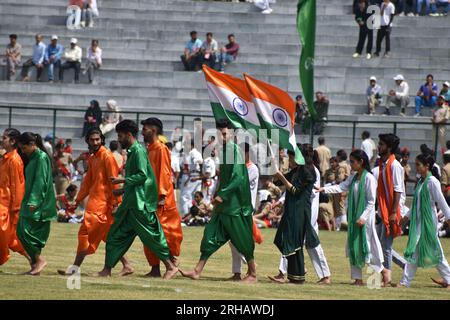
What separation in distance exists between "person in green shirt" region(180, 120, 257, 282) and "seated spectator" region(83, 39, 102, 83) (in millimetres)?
18739

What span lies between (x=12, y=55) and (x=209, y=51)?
16.5 ft

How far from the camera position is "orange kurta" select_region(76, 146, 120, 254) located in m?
16.1

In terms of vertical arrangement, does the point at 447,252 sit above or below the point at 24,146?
below

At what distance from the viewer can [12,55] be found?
1380 inches

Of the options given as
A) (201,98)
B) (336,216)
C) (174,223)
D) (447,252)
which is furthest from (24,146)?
(201,98)

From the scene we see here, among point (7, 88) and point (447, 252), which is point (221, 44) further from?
point (447, 252)

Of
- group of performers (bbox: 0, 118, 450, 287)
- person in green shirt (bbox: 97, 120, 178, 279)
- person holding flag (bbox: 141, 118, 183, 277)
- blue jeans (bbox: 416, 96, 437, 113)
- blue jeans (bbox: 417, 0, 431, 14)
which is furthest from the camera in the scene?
blue jeans (bbox: 417, 0, 431, 14)

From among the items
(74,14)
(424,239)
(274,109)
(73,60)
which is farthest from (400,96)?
(274,109)

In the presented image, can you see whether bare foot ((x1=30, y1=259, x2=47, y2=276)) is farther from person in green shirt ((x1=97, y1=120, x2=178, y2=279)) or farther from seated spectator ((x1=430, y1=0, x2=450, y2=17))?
seated spectator ((x1=430, y1=0, x2=450, y2=17))

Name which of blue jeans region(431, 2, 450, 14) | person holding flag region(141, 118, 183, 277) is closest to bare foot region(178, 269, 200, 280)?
person holding flag region(141, 118, 183, 277)

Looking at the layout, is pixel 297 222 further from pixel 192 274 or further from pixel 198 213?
pixel 198 213

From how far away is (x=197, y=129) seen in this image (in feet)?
98.8

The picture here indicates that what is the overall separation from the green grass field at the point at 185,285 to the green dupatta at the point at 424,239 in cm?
36

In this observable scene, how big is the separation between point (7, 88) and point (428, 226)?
20.0 meters
